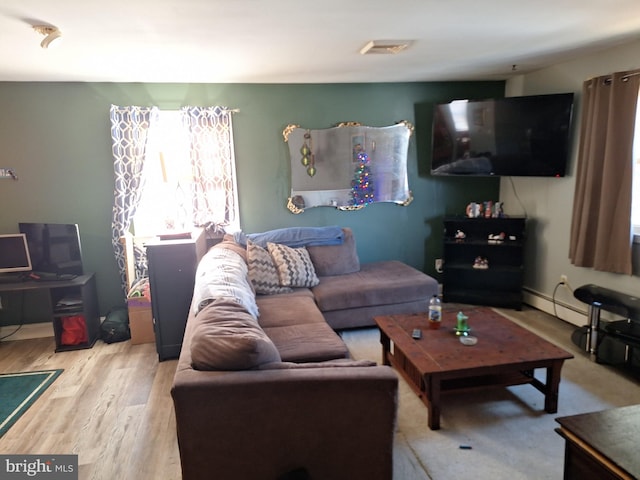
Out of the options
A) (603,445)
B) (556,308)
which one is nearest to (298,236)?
(556,308)

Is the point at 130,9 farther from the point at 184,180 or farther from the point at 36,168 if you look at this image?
the point at 36,168

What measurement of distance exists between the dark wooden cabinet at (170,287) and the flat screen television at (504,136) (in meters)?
2.70

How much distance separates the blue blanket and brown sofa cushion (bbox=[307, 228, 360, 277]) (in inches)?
2.2

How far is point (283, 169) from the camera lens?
4.25m

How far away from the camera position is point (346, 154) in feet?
14.1

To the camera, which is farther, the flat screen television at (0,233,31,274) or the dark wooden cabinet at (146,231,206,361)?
the flat screen television at (0,233,31,274)

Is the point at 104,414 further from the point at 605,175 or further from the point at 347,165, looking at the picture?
the point at 605,175

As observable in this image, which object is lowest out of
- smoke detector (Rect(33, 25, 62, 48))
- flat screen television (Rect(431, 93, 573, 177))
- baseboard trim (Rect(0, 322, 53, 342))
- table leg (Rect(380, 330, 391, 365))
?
baseboard trim (Rect(0, 322, 53, 342))

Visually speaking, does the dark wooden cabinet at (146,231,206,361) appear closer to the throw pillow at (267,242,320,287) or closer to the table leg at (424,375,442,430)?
the throw pillow at (267,242,320,287)

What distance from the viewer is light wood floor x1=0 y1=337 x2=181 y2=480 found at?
2.17 metres

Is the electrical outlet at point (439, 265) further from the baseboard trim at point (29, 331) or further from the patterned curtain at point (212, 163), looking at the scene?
the baseboard trim at point (29, 331)

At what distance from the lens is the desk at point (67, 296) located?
11.3ft

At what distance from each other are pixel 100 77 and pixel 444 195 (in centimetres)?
357

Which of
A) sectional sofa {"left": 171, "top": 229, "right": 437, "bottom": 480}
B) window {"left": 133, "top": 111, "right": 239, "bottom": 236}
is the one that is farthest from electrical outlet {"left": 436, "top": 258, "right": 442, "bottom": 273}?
sectional sofa {"left": 171, "top": 229, "right": 437, "bottom": 480}
